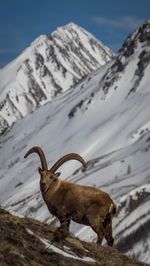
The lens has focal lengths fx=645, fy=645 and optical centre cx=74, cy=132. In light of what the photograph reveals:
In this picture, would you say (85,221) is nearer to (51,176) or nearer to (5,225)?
(51,176)

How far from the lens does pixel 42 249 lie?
1359cm

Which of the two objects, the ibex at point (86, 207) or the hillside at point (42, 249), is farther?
the ibex at point (86, 207)

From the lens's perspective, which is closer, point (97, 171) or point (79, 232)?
point (79, 232)

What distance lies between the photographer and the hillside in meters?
12.3

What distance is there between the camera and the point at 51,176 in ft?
74.6

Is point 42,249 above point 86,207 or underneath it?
underneath

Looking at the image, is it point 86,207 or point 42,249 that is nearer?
point 42,249

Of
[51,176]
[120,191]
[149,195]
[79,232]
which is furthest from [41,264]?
[120,191]

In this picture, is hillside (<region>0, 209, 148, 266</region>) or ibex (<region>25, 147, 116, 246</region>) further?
ibex (<region>25, 147, 116, 246</region>)

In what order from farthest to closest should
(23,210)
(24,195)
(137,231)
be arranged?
(24,195), (23,210), (137,231)

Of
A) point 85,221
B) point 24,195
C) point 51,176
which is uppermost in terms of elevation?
point 24,195

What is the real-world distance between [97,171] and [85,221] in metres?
120

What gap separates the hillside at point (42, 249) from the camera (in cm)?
1226

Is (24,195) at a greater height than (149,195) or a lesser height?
greater
